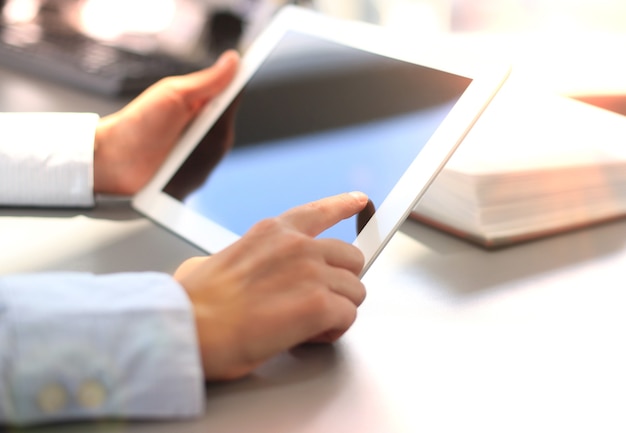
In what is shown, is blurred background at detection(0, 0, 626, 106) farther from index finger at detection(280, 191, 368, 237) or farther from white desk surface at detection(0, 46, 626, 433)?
index finger at detection(280, 191, 368, 237)

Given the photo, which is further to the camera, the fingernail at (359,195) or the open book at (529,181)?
the open book at (529,181)

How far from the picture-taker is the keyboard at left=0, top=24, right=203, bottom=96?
125 centimetres

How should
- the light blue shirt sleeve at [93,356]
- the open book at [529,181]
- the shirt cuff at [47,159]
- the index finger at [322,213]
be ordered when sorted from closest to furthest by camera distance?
1. the light blue shirt sleeve at [93,356]
2. the index finger at [322,213]
3. the open book at [529,181]
4. the shirt cuff at [47,159]

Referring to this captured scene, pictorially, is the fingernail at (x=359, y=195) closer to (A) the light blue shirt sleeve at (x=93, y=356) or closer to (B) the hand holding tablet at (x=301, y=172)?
(B) the hand holding tablet at (x=301, y=172)

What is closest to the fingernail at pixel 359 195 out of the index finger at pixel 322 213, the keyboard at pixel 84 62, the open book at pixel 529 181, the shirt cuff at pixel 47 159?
the index finger at pixel 322 213

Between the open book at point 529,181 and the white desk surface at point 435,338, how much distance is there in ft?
0.06

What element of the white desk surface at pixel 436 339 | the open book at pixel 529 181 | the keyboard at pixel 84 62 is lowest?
the keyboard at pixel 84 62

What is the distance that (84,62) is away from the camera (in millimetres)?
1307

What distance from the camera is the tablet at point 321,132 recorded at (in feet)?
2.36

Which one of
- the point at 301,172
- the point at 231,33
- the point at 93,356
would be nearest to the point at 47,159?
the point at 301,172

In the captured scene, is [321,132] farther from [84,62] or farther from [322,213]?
[84,62]

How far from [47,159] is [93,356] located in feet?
1.49

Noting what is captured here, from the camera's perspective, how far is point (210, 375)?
59cm

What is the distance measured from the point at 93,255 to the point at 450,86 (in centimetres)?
38
